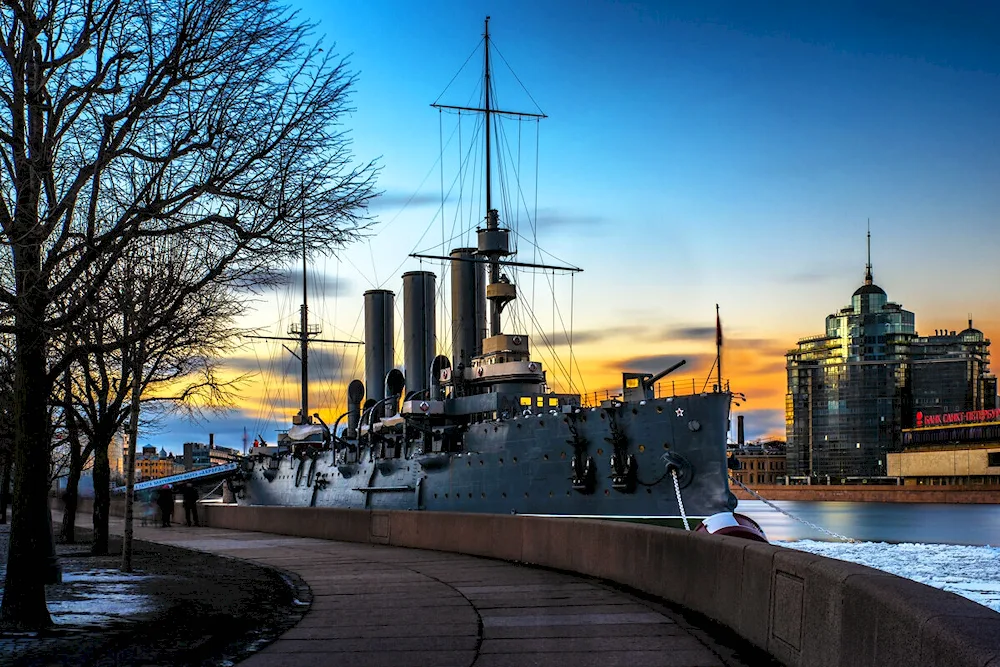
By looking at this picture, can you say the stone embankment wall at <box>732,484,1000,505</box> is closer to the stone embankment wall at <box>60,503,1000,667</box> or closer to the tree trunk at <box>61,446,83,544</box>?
the tree trunk at <box>61,446,83,544</box>

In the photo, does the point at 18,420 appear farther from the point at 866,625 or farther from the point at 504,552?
the point at 504,552

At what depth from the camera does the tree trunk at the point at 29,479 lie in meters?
10.4

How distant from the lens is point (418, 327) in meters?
61.8

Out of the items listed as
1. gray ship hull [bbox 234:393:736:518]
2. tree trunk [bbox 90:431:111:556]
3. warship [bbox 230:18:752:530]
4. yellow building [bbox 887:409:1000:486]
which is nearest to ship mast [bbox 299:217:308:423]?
warship [bbox 230:18:752:530]

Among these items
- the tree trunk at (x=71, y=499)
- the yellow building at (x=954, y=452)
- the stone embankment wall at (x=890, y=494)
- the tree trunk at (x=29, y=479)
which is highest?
the tree trunk at (x=29, y=479)

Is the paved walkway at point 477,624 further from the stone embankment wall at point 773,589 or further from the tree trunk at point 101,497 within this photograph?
the tree trunk at point 101,497

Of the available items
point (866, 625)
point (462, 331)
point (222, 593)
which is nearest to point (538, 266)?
point (462, 331)

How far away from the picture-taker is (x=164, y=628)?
1068cm

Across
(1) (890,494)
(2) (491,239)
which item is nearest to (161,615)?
(2) (491,239)

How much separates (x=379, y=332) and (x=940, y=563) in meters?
37.5

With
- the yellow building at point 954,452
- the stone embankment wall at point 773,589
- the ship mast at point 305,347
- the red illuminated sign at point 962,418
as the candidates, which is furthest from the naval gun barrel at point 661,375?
the red illuminated sign at point 962,418

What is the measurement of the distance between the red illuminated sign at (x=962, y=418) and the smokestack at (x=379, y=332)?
11043 cm

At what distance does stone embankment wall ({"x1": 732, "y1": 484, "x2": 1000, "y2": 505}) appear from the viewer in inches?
5138

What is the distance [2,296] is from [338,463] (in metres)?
42.4
